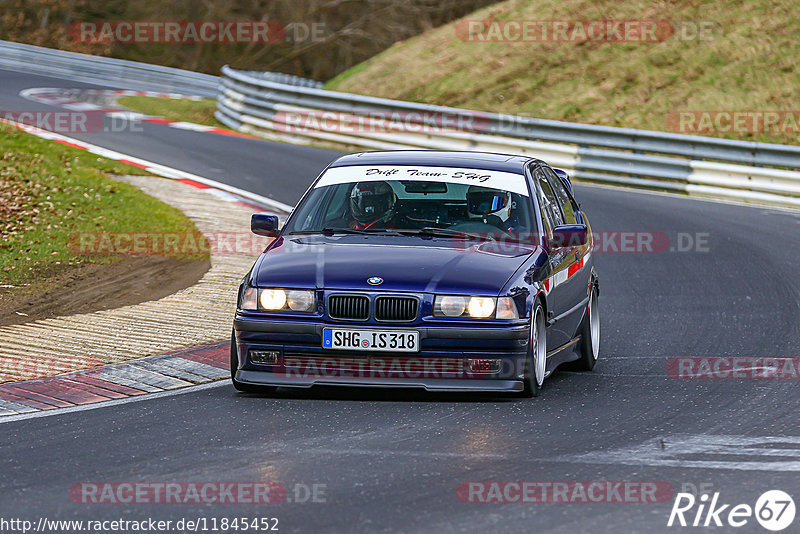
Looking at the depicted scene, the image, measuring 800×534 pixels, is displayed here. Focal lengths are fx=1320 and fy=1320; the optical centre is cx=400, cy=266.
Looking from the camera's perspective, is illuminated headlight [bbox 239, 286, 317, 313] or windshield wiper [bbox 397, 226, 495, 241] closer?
illuminated headlight [bbox 239, 286, 317, 313]

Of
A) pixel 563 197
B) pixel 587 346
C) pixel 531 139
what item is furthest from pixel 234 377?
pixel 531 139

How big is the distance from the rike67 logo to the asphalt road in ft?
0.21

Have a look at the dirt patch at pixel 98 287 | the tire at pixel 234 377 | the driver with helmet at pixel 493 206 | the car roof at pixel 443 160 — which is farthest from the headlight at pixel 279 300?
the dirt patch at pixel 98 287

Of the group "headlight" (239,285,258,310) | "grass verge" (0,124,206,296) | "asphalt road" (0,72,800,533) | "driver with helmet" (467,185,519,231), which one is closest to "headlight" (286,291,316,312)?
"headlight" (239,285,258,310)

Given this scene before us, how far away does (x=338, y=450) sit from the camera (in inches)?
269

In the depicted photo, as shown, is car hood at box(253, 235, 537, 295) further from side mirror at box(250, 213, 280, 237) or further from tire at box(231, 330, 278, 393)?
tire at box(231, 330, 278, 393)

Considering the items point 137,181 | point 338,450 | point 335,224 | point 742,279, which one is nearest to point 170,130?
point 137,181

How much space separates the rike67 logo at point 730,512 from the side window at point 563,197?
449 centimetres

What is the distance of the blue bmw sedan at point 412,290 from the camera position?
7.88 metres

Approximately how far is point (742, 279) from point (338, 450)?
27.3 feet

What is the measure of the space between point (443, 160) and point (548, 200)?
858 mm

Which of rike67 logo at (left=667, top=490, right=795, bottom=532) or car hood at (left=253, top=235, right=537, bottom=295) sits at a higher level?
car hood at (left=253, top=235, right=537, bottom=295)

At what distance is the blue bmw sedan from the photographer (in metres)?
7.88

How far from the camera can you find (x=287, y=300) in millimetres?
8039
